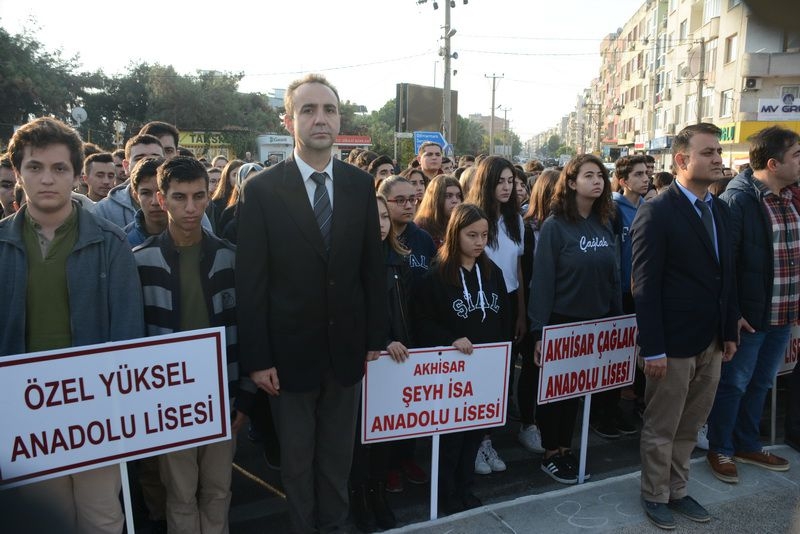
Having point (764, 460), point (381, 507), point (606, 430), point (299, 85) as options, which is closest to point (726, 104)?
point (606, 430)

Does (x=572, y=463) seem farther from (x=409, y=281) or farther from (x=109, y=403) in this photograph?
(x=109, y=403)

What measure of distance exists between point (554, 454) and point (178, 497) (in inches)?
97.9

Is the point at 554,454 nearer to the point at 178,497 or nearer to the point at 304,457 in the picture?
the point at 304,457

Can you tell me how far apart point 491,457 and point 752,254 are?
224 centimetres

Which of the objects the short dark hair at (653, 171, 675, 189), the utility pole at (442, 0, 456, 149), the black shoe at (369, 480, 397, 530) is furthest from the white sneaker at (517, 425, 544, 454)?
the utility pole at (442, 0, 456, 149)

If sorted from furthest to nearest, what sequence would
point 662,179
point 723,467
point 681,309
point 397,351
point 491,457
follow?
point 662,179
point 491,457
point 723,467
point 681,309
point 397,351

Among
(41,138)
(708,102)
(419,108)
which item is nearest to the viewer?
(41,138)

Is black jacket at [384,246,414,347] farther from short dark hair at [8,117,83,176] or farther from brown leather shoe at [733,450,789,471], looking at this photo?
brown leather shoe at [733,450,789,471]

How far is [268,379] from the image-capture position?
2.85 meters

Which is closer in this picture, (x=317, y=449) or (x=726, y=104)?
(x=317, y=449)

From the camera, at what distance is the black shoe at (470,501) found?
358cm

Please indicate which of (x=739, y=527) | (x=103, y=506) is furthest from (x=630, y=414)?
(x=103, y=506)

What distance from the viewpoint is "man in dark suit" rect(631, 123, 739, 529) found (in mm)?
3385

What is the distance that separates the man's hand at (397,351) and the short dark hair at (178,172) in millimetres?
1339
